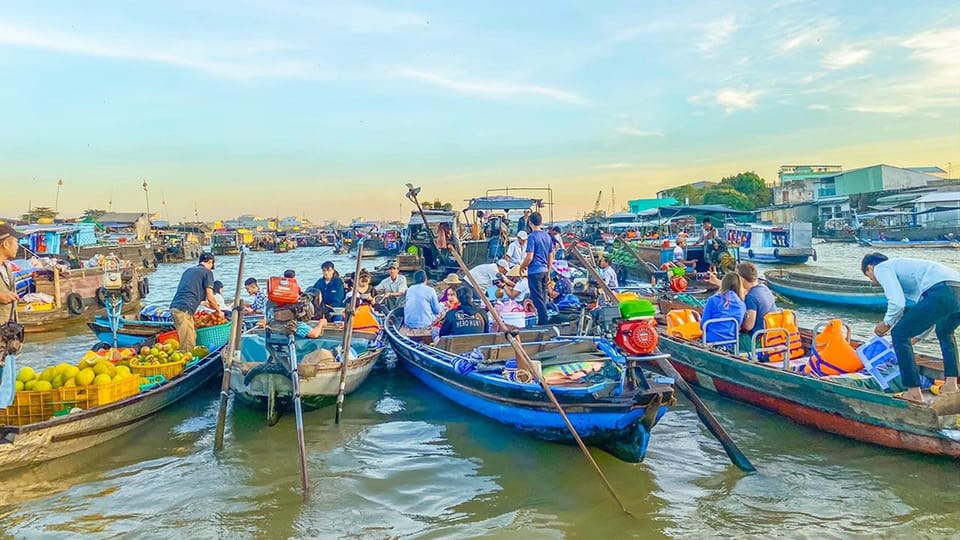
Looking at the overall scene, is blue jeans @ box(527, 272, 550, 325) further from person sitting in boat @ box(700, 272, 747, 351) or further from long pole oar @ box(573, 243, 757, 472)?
long pole oar @ box(573, 243, 757, 472)

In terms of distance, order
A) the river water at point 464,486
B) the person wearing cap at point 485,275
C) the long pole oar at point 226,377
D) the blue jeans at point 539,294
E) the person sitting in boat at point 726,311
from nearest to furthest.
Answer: the river water at point 464,486 < the long pole oar at point 226,377 < the person sitting in boat at point 726,311 < the blue jeans at point 539,294 < the person wearing cap at point 485,275

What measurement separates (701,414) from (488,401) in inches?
89.1

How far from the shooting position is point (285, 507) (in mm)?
5535

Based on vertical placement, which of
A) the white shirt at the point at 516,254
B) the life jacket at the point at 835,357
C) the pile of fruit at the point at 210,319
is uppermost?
the white shirt at the point at 516,254

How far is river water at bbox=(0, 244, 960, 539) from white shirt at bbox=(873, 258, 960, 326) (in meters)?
1.48

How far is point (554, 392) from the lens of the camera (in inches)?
233

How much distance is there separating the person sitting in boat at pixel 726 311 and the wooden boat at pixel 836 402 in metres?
0.23

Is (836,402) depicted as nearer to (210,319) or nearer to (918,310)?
(918,310)

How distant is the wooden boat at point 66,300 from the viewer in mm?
15477

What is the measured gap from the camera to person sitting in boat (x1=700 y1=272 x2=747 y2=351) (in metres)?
7.91

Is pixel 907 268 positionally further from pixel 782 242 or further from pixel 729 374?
pixel 782 242

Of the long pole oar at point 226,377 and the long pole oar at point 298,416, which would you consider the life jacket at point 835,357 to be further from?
the long pole oar at point 226,377

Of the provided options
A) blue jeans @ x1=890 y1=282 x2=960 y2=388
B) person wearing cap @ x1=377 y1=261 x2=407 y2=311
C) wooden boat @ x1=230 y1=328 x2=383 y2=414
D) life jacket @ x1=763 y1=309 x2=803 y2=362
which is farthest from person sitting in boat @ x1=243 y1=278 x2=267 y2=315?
blue jeans @ x1=890 y1=282 x2=960 y2=388

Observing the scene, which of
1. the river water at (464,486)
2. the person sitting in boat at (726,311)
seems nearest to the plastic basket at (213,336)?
the river water at (464,486)
